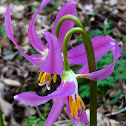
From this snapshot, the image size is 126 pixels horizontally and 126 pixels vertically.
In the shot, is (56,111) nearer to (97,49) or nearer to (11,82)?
(97,49)

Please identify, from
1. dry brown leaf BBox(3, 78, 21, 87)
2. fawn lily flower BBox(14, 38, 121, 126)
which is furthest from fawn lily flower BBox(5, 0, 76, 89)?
dry brown leaf BBox(3, 78, 21, 87)

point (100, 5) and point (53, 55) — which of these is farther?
point (100, 5)

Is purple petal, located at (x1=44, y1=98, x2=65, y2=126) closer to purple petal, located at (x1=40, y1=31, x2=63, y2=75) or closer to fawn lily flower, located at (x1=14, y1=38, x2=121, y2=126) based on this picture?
fawn lily flower, located at (x1=14, y1=38, x2=121, y2=126)

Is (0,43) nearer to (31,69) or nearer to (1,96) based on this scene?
(31,69)

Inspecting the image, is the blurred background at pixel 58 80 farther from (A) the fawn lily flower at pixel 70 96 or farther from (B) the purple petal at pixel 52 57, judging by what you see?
(B) the purple petal at pixel 52 57

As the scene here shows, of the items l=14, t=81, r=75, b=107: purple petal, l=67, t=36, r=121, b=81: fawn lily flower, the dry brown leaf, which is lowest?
the dry brown leaf

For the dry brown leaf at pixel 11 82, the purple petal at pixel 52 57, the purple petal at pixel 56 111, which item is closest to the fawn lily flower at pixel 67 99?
the purple petal at pixel 56 111

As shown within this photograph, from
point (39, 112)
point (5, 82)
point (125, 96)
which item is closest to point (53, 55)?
point (39, 112)
